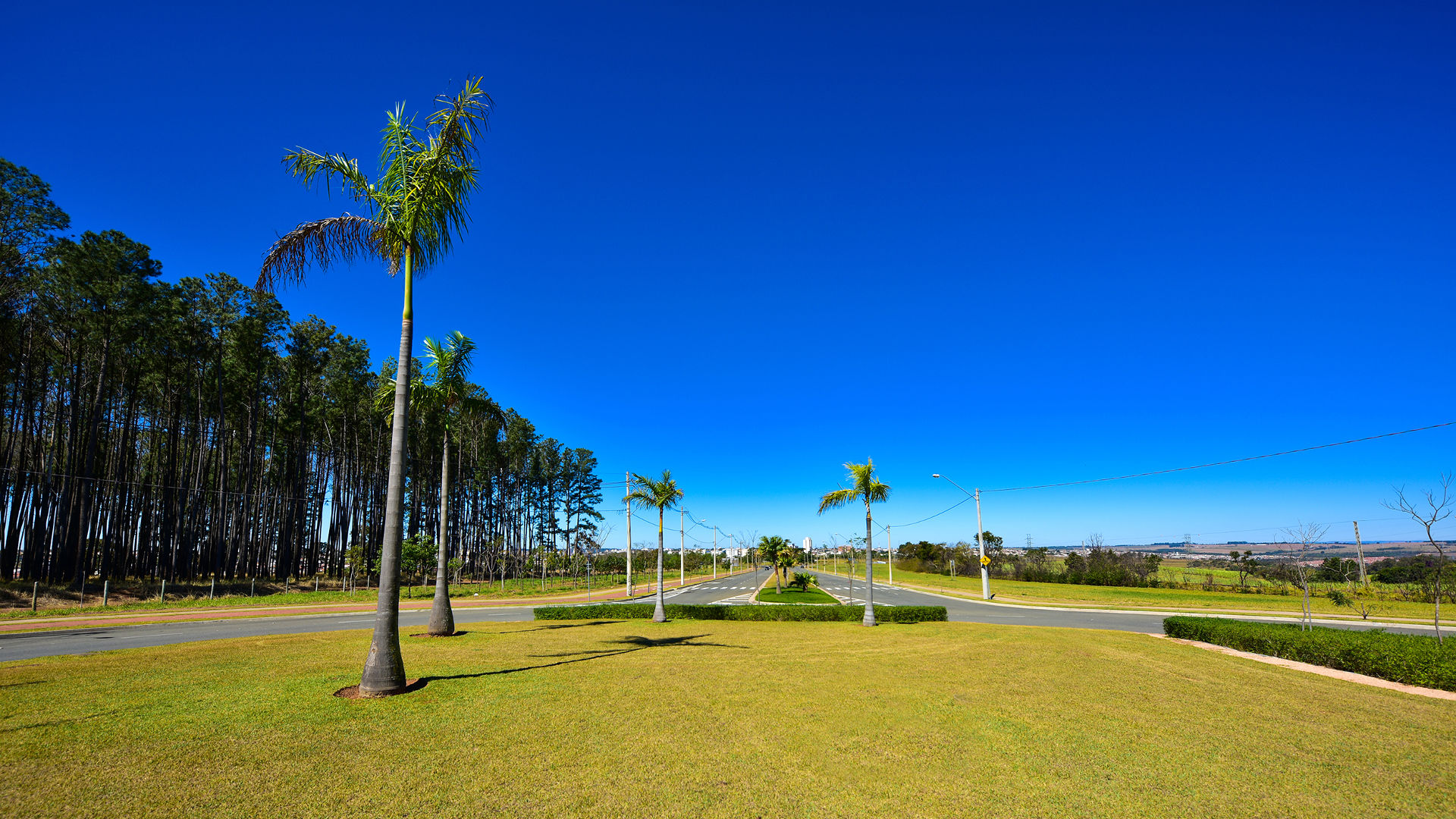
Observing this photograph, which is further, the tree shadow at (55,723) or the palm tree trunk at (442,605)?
the palm tree trunk at (442,605)

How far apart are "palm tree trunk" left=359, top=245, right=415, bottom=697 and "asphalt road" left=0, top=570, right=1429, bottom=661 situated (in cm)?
1194

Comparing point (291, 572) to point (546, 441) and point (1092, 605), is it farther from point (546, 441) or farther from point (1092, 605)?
point (1092, 605)

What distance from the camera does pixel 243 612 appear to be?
29547 mm

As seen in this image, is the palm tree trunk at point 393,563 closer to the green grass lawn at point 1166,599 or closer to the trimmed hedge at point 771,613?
the trimmed hedge at point 771,613

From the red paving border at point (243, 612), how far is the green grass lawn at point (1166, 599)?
3184 centimetres

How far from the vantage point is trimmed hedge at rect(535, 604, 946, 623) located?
25047mm

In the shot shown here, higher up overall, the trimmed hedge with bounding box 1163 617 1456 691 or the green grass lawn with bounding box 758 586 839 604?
the trimmed hedge with bounding box 1163 617 1456 691

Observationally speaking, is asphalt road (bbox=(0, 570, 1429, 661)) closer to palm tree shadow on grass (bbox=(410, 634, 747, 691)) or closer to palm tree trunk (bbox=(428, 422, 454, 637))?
palm tree trunk (bbox=(428, 422, 454, 637))

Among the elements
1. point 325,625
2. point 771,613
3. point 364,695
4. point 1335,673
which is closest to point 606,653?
point 364,695

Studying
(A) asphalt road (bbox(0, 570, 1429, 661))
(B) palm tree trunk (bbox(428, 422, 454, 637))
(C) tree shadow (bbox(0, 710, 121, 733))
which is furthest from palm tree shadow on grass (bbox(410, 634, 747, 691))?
(A) asphalt road (bbox(0, 570, 1429, 661))

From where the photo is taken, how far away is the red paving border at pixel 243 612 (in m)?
23.7

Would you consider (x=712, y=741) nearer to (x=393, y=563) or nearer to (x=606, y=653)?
(x=393, y=563)

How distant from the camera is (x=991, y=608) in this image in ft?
112

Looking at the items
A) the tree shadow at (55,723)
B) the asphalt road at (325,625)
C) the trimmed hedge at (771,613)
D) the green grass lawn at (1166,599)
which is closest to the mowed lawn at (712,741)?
the tree shadow at (55,723)
